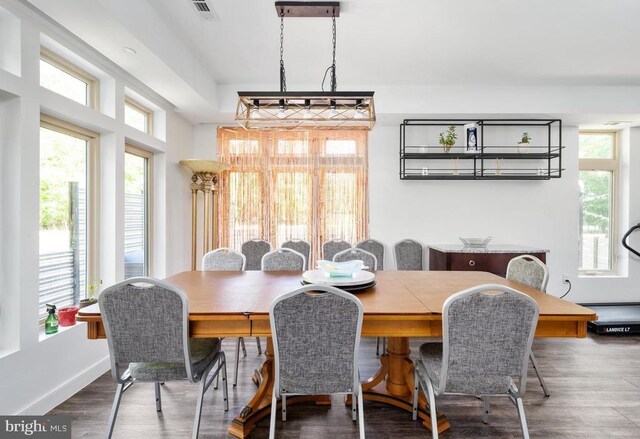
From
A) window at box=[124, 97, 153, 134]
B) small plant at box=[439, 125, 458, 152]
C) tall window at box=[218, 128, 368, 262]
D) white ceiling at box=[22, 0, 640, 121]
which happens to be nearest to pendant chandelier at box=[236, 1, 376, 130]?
white ceiling at box=[22, 0, 640, 121]

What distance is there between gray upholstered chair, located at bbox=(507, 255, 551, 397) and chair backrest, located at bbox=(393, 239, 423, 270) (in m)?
1.45

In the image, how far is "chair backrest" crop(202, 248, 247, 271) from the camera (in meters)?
3.12

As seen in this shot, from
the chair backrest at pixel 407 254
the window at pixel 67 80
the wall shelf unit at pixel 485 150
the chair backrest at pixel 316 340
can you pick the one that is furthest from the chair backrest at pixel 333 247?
the window at pixel 67 80

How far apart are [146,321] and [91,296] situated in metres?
1.55

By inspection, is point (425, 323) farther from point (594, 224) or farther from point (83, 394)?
point (594, 224)

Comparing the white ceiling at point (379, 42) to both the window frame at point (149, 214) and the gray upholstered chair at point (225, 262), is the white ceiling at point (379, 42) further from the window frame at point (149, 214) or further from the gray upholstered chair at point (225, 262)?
the gray upholstered chair at point (225, 262)

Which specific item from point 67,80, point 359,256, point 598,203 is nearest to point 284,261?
point 359,256

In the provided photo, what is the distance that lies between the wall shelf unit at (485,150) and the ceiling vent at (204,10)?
2.53 meters

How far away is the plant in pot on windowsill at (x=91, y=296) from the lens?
2629mm

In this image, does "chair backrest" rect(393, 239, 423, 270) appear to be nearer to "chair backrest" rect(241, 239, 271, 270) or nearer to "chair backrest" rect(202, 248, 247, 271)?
"chair backrest" rect(241, 239, 271, 270)

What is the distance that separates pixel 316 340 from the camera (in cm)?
155

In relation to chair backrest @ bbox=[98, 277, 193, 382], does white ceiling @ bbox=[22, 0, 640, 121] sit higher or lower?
higher

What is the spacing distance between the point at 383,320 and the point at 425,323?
0.68 ft

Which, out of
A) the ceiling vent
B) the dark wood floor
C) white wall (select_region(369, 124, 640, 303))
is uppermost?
the ceiling vent
